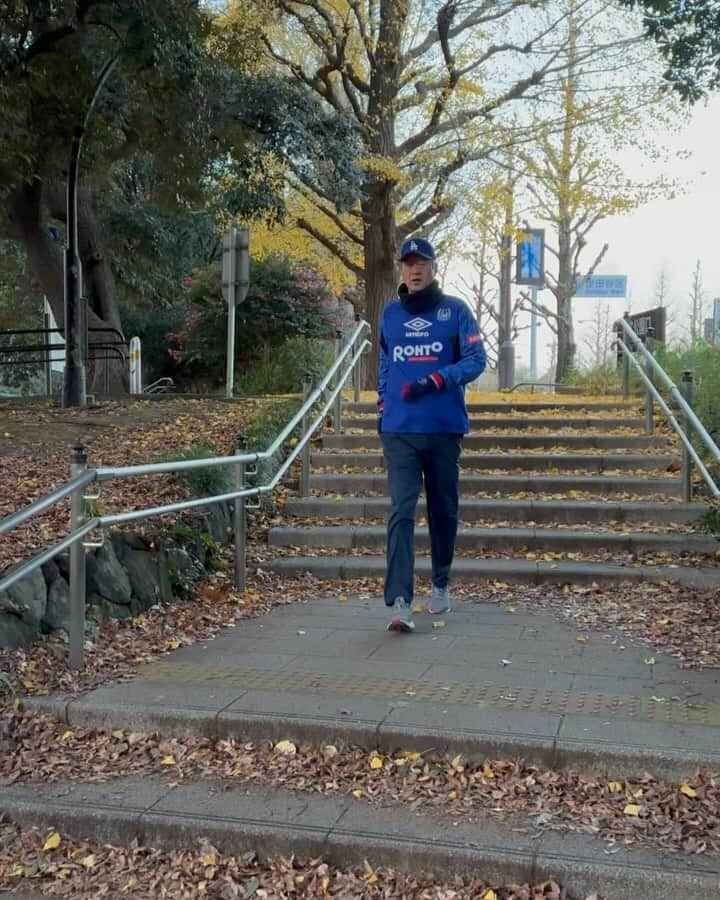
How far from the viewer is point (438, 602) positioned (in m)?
5.05

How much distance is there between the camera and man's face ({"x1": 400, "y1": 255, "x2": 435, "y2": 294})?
456 cm

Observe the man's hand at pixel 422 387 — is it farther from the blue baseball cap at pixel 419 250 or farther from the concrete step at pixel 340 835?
the concrete step at pixel 340 835

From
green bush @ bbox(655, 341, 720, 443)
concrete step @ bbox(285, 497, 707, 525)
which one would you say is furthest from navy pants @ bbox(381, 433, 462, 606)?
green bush @ bbox(655, 341, 720, 443)

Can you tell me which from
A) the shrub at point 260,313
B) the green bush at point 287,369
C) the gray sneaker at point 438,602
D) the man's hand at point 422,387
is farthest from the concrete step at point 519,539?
the shrub at point 260,313

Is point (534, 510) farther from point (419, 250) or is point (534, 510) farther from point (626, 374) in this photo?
point (626, 374)

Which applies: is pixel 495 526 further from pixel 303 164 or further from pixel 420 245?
pixel 303 164

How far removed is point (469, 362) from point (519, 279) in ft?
52.9

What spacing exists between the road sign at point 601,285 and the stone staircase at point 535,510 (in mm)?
21895

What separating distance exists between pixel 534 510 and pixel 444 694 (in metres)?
3.03

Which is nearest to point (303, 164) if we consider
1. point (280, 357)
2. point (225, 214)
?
point (225, 214)

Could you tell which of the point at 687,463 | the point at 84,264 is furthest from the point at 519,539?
the point at 84,264

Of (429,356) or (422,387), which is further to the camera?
(429,356)

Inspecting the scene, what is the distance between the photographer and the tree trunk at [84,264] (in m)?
15.3

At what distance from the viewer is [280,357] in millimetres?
11219
